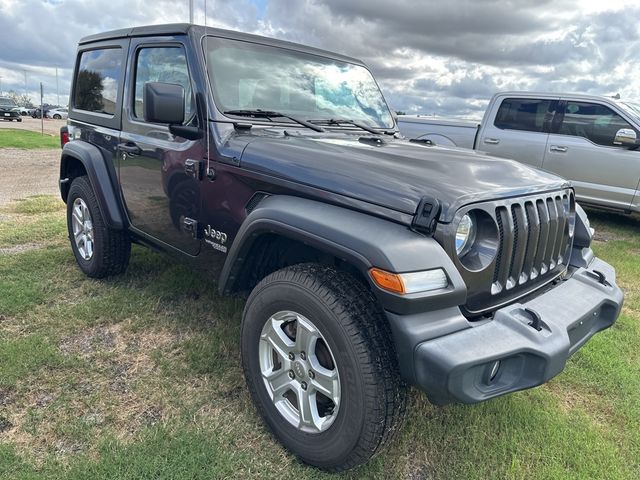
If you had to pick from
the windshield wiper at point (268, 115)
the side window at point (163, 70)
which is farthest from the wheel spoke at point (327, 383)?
the side window at point (163, 70)

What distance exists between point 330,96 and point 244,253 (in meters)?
1.51

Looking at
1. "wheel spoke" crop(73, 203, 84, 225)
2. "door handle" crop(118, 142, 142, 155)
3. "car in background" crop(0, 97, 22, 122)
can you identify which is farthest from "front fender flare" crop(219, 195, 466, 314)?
"car in background" crop(0, 97, 22, 122)

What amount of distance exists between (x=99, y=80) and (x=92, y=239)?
4.33ft

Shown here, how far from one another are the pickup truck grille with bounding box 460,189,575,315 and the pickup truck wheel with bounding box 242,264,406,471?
1.54 ft

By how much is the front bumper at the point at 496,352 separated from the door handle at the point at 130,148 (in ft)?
7.66

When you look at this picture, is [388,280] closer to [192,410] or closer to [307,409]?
[307,409]

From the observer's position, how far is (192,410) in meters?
2.61

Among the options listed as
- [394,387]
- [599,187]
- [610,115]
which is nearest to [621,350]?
[394,387]

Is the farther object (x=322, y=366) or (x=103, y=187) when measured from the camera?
(x=103, y=187)

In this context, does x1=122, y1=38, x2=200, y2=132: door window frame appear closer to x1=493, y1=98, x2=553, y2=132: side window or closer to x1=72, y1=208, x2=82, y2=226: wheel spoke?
x1=72, y1=208, x2=82, y2=226: wheel spoke

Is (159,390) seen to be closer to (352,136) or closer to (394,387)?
(394,387)

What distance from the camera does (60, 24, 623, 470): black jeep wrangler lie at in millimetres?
1901

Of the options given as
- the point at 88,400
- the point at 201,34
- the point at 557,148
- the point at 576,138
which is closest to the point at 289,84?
the point at 201,34

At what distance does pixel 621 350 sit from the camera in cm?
352
